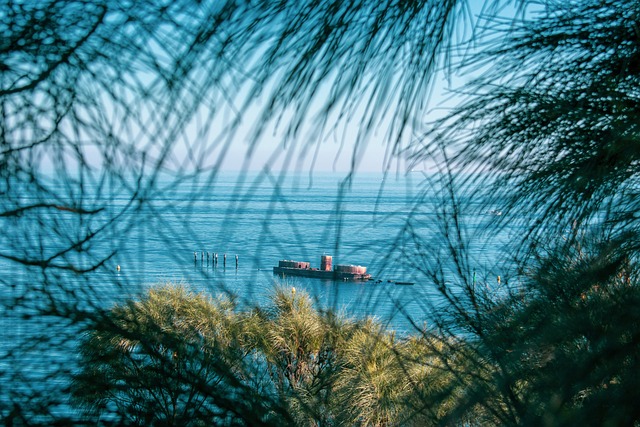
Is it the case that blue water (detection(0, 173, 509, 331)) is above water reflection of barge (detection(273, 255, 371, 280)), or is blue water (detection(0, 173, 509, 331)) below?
above

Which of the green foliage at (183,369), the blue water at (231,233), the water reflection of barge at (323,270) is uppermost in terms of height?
the blue water at (231,233)

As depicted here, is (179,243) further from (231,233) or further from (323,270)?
(323,270)

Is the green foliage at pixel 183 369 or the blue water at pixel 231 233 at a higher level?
the blue water at pixel 231 233

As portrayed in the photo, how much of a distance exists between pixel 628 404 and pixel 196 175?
13.7 inches

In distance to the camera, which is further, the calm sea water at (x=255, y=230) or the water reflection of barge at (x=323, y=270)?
the water reflection of barge at (x=323, y=270)

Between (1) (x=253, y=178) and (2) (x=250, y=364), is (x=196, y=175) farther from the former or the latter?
(2) (x=250, y=364)

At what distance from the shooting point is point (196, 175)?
1.67 ft

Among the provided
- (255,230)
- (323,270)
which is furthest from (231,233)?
(323,270)

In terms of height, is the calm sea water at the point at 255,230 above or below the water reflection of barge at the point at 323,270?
above

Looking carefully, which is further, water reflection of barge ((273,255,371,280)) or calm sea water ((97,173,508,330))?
water reflection of barge ((273,255,371,280))

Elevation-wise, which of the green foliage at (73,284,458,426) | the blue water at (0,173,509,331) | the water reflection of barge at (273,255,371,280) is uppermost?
the blue water at (0,173,509,331)

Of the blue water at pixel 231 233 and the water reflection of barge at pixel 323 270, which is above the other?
the blue water at pixel 231 233

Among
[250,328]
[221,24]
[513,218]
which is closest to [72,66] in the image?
[221,24]

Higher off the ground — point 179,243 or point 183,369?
point 179,243
